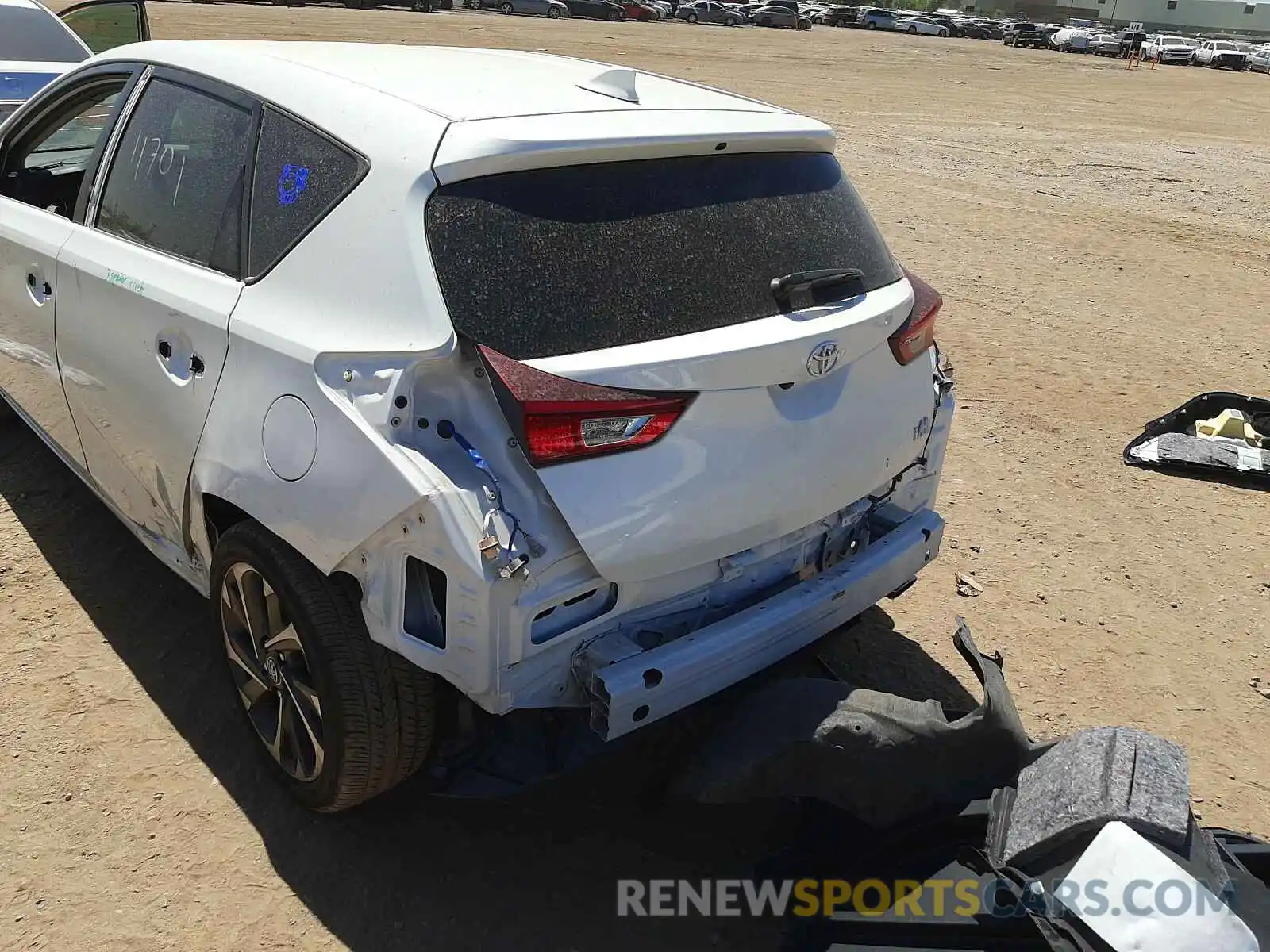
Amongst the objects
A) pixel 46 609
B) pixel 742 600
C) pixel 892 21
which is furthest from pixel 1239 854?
pixel 892 21

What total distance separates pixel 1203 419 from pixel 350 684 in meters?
5.23

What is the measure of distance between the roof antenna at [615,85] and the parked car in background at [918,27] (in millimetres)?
65150

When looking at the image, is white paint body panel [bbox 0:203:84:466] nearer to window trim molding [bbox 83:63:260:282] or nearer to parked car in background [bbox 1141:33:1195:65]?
window trim molding [bbox 83:63:260:282]

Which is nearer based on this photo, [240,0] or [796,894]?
[796,894]

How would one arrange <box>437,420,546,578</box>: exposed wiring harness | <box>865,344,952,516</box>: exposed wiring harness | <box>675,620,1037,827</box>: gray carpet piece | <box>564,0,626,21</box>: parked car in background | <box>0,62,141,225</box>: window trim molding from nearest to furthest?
<box>437,420,546,578</box>: exposed wiring harness, <box>675,620,1037,827</box>: gray carpet piece, <box>865,344,952,516</box>: exposed wiring harness, <box>0,62,141,225</box>: window trim molding, <box>564,0,626,21</box>: parked car in background

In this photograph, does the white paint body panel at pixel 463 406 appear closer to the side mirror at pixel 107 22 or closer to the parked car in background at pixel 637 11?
the side mirror at pixel 107 22

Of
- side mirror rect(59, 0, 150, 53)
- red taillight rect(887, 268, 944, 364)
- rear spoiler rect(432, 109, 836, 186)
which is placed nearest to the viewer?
rear spoiler rect(432, 109, 836, 186)

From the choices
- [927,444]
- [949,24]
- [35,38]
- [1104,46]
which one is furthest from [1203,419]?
[949,24]

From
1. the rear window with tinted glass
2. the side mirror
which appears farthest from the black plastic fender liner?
the rear window with tinted glass

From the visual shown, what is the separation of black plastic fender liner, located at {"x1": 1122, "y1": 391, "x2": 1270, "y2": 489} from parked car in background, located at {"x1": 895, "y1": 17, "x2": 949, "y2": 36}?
2442 inches

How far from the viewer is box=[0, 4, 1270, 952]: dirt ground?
2.73 metres

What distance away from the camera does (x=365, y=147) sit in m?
2.57

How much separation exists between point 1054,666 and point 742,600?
1.68 metres

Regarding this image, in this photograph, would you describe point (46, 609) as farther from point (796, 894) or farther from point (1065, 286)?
point (1065, 286)
